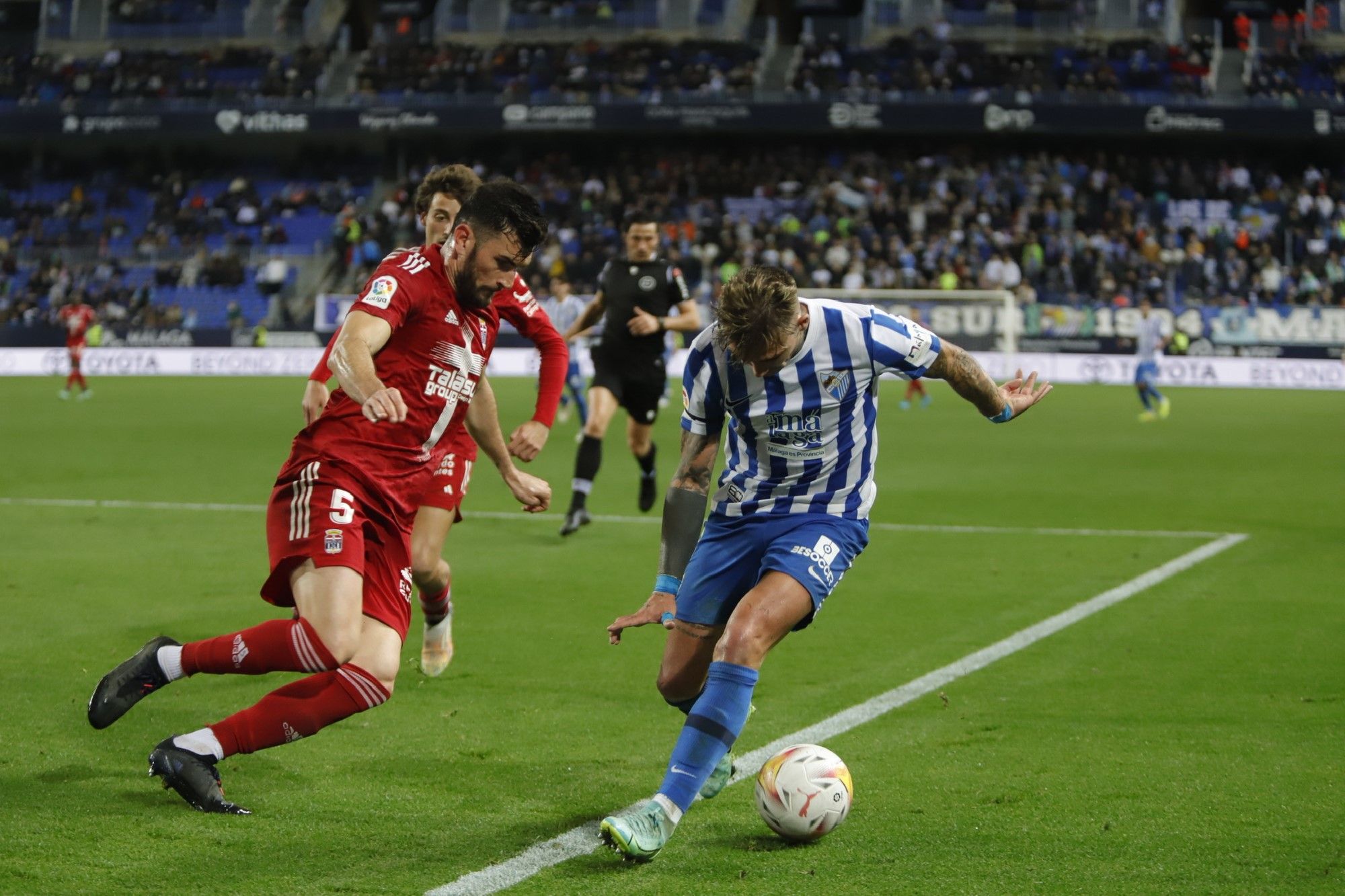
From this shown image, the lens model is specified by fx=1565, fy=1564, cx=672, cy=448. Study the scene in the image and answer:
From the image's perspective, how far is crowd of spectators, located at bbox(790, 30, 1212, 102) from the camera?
42.4m

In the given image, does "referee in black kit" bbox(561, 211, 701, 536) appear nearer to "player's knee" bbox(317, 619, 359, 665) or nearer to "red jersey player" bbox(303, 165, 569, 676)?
"red jersey player" bbox(303, 165, 569, 676)

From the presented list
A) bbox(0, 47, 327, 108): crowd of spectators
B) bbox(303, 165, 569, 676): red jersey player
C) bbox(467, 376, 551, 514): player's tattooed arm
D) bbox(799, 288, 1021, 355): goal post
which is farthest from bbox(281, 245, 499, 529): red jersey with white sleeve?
bbox(0, 47, 327, 108): crowd of spectators

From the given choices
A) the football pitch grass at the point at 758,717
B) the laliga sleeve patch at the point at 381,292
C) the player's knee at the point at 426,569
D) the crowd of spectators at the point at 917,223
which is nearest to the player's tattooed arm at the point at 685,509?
the football pitch grass at the point at 758,717

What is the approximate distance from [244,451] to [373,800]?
46.4 ft

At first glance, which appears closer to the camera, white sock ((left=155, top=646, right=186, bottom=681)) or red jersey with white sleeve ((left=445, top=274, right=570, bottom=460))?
white sock ((left=155, top=646, right=186, bottom=681))

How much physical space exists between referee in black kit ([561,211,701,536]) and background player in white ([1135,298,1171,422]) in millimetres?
13230

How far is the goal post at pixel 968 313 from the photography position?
3425 cm

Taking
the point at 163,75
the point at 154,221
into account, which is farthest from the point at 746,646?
the point at 163,75

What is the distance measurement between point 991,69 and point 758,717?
39.5m

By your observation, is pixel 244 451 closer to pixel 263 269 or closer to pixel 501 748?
pixel 501 748

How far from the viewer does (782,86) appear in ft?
148

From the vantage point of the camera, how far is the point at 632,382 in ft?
41.9

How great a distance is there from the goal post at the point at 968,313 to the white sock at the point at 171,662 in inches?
1156

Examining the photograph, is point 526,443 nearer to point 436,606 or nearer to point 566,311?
point 436,606
